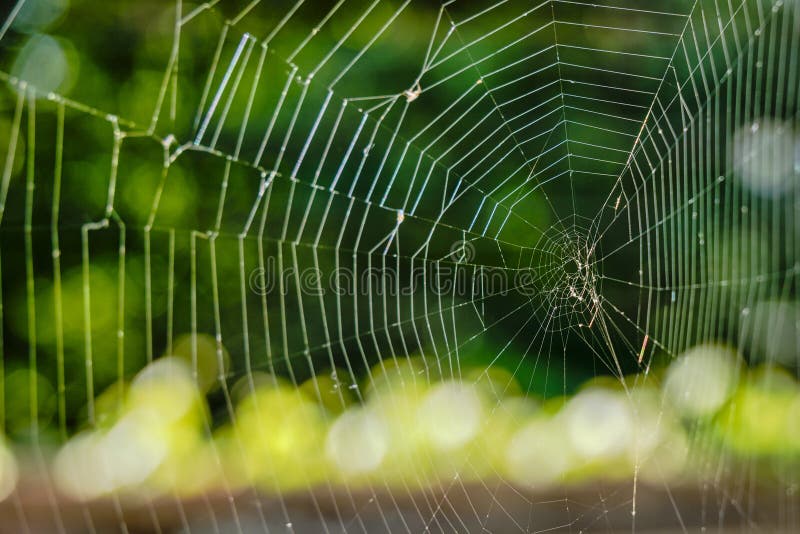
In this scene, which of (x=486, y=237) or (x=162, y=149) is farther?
(x=162, y=149)

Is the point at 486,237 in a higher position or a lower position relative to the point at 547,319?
higher

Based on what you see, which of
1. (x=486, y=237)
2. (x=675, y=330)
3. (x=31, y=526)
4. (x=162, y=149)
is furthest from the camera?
(x=162, y=149)

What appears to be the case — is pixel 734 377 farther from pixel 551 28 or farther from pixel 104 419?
pixel 104 419

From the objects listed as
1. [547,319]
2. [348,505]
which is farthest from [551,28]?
[348,505]

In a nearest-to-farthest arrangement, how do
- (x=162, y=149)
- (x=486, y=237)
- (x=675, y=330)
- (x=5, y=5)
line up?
(x=675, y=330) → (x=486, y=237) → (x=5, y=5) → (x=162, y=149)

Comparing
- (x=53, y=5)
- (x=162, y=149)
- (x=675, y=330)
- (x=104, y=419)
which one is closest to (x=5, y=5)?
(x=53, y=5)

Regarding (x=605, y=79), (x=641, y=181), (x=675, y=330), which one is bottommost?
(x=675, y=330)

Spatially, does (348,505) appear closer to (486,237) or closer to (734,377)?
(486,237)
